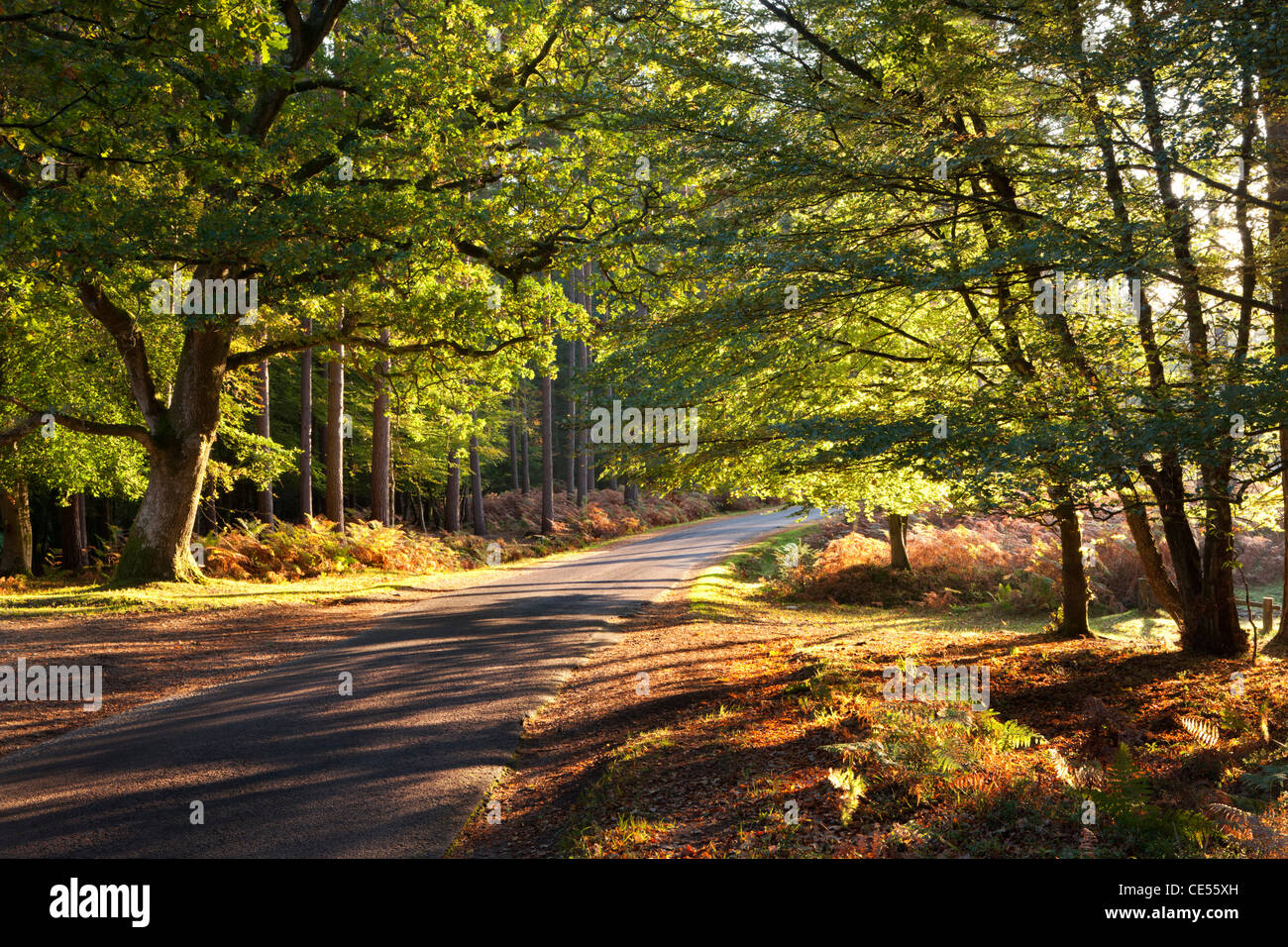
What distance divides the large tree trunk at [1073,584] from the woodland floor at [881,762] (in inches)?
42.5

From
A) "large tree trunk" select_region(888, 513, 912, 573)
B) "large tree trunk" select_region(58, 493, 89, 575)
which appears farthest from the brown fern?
"large tree trunk" select_region(58, 493, 89, 575)

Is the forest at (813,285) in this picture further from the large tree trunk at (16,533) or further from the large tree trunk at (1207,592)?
the large tree trunk at (16,533)

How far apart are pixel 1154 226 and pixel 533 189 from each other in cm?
1073

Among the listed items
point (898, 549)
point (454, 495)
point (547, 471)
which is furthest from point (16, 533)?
point (898, 549)

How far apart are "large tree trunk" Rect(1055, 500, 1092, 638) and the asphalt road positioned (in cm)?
705

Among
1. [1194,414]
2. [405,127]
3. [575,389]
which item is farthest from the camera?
[405,127]

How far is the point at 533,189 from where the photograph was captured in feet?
47.4

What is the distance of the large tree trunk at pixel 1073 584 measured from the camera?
454 inches

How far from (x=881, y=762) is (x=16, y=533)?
87.0 feet

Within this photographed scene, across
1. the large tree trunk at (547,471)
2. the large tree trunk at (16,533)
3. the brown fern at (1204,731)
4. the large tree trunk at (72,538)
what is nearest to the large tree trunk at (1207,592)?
the brown fern at (1204,731)

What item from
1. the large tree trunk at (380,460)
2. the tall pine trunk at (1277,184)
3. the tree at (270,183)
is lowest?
the large tree trunk at (380,460)

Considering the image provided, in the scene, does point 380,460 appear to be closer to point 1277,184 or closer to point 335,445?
point 335,445
